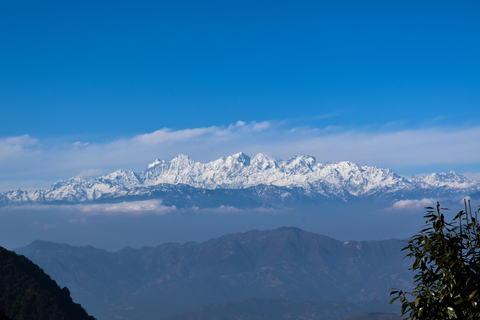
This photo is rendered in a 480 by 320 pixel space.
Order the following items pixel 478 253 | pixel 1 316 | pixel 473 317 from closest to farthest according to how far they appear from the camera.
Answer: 1. pixel 473 317
2. pixel 478 253
3. pixel 1 316

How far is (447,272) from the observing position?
838 inches

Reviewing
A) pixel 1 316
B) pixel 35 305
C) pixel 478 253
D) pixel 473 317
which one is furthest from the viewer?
pixel 35 305

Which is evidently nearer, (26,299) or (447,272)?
(447,272)

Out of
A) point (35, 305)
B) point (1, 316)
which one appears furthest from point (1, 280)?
point (1, 316)

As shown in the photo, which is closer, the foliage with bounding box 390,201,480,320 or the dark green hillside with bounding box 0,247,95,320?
the foliage with bounding box 390,201,480,320

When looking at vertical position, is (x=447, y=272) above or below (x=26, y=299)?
above

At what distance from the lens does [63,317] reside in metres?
185

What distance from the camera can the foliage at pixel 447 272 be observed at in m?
21.1

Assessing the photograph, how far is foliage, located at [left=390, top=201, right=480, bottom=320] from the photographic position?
21.1 meters

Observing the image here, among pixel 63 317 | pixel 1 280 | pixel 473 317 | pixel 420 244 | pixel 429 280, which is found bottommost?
pixel 63 317

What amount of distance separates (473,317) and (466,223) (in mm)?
4320

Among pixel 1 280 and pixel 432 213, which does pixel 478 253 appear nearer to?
pixel 432 213

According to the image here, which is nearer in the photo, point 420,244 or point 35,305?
point 420,244

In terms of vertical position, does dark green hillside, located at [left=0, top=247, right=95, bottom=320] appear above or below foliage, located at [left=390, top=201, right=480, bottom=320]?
below
